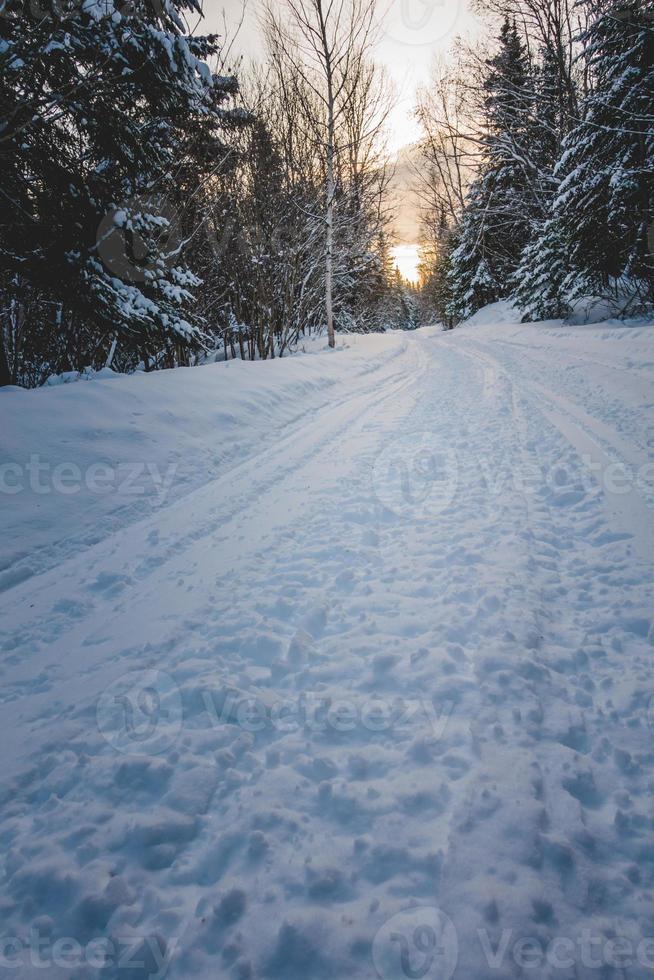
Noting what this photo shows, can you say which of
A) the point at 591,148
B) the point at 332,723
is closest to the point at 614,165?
the point at 591,148

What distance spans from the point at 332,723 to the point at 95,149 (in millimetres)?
7444

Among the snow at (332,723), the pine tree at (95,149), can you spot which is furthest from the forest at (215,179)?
the snow at (332,723)

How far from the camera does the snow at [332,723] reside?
111cm

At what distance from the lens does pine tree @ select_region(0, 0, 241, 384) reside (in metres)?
4.57

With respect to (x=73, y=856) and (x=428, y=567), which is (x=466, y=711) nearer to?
(x=428, y=567)

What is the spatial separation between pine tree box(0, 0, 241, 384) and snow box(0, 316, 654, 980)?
271 cm

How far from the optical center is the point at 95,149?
5520 millimetres

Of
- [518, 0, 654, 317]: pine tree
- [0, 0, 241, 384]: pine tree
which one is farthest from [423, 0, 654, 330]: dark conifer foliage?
[0, 0, 241, 384]: pine tree

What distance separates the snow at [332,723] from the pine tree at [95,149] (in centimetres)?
271

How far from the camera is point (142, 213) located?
571 centimetres

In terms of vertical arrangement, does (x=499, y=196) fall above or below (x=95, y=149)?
above

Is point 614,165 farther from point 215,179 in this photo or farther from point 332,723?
point 332,723

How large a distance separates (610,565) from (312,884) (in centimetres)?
228

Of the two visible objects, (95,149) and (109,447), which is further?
(95,149)
